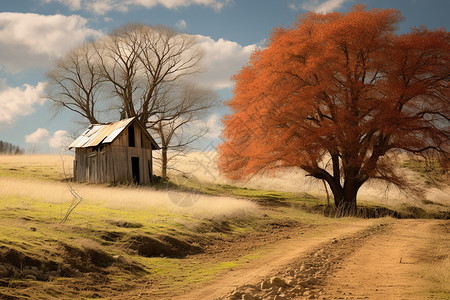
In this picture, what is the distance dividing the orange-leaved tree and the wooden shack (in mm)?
10258

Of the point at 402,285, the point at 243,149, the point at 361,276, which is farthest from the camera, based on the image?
the point at 243,149

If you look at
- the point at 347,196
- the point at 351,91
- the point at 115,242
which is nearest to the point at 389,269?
the point at 115,242

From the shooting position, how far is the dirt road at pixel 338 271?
6.65 m

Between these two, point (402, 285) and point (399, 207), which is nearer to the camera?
point (402, 285)

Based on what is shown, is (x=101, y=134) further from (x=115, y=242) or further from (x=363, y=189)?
(x=363, y=189)

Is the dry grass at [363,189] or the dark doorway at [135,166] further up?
the dark doorway at [135,166]

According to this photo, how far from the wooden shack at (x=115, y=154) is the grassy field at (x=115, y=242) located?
404 inches

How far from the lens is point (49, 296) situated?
6516 millimetres

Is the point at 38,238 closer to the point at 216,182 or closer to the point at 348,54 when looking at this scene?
the point at 348,54

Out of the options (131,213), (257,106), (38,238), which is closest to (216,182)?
(257,106)

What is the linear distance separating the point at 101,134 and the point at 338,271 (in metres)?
24.9

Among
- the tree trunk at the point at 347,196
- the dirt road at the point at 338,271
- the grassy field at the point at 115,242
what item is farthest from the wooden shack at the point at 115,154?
the dirt road at the point at 338,271

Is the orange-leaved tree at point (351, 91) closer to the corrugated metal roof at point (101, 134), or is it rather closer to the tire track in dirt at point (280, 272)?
the tire track in dirt at point (280, 272)

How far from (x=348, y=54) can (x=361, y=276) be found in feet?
56.9
